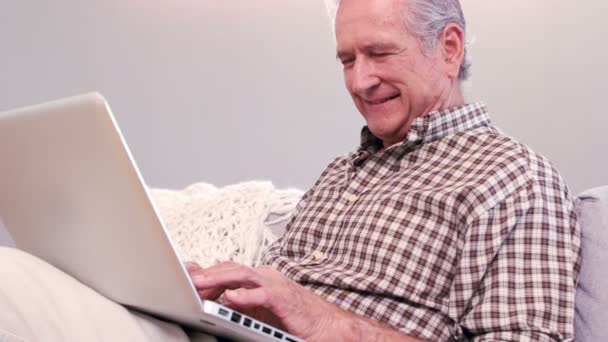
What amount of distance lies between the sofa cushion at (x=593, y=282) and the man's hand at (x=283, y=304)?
0.81 feet

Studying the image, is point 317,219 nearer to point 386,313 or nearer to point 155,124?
point 386,313

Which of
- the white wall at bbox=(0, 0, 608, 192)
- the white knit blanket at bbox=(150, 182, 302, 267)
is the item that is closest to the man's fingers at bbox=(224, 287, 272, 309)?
the white knit blanket at bbox=(150, 182, 302, 267)

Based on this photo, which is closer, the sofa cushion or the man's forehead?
the sofa cushion

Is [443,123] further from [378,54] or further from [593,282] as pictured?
[593,282]

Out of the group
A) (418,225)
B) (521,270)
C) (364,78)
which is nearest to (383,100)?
(364,78)

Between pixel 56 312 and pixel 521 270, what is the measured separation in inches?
23.0

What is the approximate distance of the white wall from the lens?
6.34ft

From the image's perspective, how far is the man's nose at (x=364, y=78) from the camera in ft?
4.52

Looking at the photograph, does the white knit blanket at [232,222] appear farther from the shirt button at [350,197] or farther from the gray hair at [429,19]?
the gray hair at [429,19]

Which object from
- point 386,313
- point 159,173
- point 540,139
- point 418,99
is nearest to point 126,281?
point 386,313

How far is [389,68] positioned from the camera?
4.47 ft

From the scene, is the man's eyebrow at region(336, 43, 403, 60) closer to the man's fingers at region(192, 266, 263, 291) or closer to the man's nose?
the man's nose

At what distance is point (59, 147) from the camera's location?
0.83 metres

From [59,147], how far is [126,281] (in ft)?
0.53
